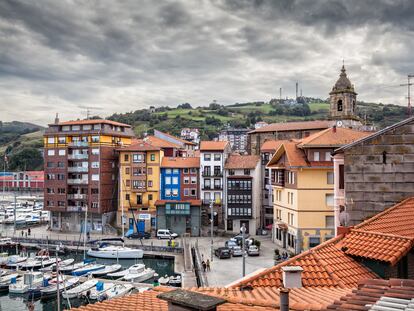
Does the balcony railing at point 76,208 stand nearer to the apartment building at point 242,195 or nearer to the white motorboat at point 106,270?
the white motorboat at point 106,270

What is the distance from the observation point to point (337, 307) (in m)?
7.20

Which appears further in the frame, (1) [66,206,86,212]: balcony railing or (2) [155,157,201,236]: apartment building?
(1) [66,206,86,212]: balcony railing

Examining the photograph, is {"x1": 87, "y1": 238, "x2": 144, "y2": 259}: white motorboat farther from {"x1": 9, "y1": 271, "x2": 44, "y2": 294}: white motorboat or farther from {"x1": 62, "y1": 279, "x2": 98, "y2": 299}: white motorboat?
{"x1": 62, "y1": 279, "x2": 98, "y2": 299}: white motorboat

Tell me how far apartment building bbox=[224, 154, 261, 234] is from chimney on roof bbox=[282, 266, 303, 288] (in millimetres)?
53657

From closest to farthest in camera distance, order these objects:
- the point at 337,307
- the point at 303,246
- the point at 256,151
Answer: the point at 337,307 < the point at 303,246 < the point at 256,151

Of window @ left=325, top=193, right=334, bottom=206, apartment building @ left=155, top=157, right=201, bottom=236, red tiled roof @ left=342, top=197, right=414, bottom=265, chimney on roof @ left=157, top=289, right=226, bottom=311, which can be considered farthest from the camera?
apartment building @ left=155, top=157, right=201, bottom=236

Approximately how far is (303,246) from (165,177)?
29658 mm

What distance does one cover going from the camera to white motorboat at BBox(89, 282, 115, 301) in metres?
39.1

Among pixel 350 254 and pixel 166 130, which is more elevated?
pixel 166 130

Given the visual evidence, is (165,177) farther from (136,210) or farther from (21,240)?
(21,240)

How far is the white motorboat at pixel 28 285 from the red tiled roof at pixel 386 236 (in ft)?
122

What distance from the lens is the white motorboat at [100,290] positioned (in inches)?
1540

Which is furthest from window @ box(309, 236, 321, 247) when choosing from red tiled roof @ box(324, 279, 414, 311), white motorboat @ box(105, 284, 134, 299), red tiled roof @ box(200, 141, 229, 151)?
red tiled roof @ box(324, 279, 414, 311)

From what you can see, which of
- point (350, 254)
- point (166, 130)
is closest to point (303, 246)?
point (350, 254)
